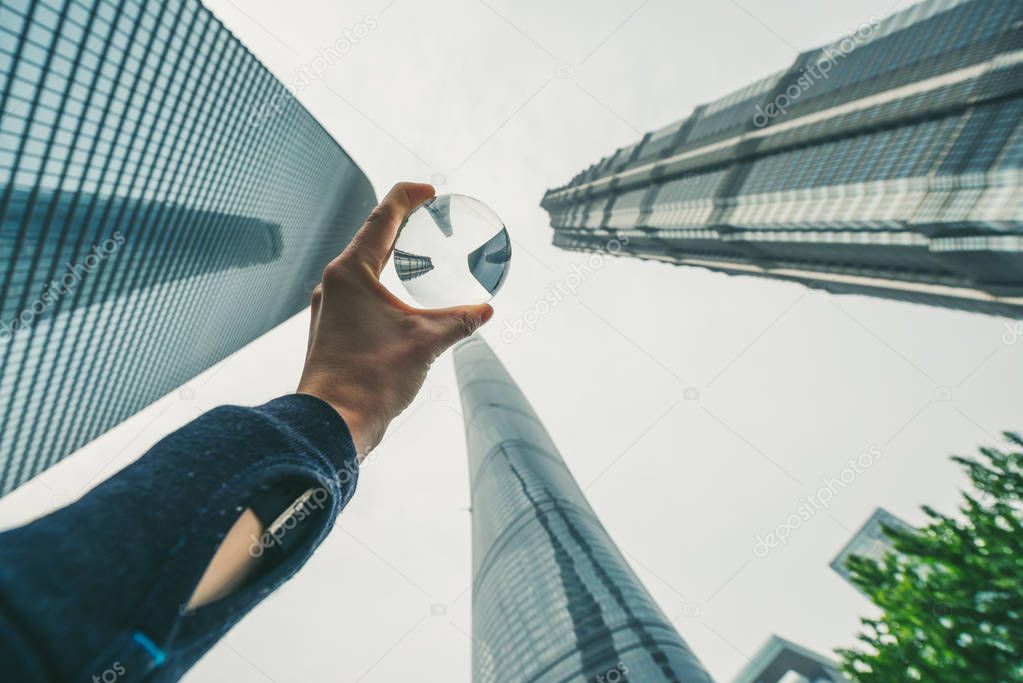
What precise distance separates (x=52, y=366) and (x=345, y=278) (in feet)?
242

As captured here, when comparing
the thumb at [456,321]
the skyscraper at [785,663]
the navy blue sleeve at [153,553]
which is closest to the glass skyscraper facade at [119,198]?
the thumb at [456,321]

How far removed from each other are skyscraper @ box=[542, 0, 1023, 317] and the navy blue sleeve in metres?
48.2

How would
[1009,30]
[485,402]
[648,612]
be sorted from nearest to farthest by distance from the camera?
[1009,30] → [648,612] → [485,402]

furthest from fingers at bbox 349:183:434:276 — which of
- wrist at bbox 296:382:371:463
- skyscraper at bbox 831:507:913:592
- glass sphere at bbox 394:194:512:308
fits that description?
skyscraper at bbox 831:507:913:592

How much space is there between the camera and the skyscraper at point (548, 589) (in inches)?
2078

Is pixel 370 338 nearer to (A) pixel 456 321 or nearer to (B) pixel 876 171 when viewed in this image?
(A) pixel 456 321

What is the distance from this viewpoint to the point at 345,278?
3.59 metres

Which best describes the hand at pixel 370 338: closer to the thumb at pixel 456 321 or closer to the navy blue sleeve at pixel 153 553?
the thumb at pixel 456 321

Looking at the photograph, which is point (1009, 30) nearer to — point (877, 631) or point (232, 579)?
point (877, 631)

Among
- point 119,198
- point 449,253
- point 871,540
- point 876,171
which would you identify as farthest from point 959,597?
point 871,540

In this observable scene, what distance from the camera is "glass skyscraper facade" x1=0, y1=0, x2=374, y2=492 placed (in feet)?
147

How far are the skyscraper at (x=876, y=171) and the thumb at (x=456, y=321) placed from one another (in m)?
46.0

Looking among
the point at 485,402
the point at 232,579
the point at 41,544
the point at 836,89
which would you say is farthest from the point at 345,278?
the point at 485,402

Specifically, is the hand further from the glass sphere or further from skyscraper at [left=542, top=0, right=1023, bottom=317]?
skyscraper at [left=542, top=0, right=1023, bottom=317]
